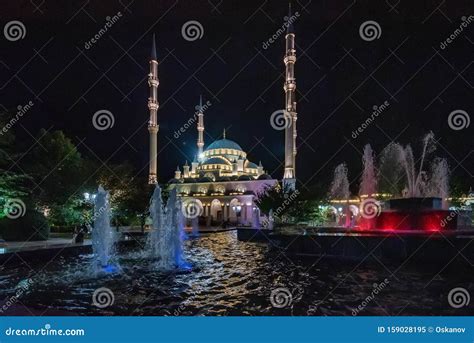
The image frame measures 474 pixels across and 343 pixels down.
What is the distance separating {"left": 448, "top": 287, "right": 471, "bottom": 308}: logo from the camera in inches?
248

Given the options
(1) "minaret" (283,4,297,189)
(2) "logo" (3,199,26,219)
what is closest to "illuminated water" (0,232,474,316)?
(2) "logo" (3,199,26,219)

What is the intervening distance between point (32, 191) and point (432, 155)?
2980 centimetres

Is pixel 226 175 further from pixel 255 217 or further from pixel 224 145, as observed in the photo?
pixel 255 217

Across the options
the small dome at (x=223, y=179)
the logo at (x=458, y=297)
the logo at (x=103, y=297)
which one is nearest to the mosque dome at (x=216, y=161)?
the small dome at (x=223, y=179)

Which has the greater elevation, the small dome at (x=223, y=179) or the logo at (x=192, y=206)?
the small dome at (x=223, y=179)

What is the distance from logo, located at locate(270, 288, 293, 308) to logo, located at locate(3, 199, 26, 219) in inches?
545

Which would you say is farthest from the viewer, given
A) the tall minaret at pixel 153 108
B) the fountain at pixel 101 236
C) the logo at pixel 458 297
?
the tall minaret at pixel 153 108

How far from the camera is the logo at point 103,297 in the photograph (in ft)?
21.2

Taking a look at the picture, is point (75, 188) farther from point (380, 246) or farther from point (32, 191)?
point (380, 246)

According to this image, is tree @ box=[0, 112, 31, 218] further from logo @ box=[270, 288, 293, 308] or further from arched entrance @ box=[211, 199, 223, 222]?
arched entrance @ box=[211, 199, 223, 222]

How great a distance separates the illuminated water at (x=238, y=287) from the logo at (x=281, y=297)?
9 cm

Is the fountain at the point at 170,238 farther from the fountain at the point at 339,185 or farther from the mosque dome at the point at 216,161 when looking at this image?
the mosque dome at the point at 216,161

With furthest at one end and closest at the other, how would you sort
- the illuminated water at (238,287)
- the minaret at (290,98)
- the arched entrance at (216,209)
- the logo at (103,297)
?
1. the arched entrance at (216,209)
2. the minaret at (290,98)
3. the logo at (103,297)
4. the illuminated water at (238,287)

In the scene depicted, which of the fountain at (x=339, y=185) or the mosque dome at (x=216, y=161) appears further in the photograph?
the mosque dome at (x=216, y=161)
